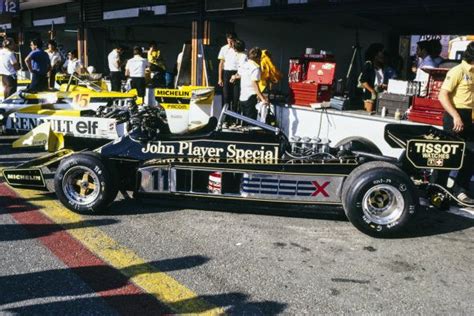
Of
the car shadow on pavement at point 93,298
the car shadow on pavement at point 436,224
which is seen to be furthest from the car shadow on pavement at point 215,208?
the car shadow on pavement at point 93,298

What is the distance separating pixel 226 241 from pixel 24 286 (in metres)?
1.62

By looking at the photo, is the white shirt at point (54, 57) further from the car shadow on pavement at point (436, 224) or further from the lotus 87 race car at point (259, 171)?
the car shadow on pavement at point (436, 224)

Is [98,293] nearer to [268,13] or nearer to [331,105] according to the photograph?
[331,105]

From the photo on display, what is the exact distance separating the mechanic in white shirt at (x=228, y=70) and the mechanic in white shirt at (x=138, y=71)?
222cm

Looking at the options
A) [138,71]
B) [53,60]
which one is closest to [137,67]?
[138,71]

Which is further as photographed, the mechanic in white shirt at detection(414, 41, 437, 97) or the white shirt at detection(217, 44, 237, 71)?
the white shirt at detection(217, 44, 237, 71)

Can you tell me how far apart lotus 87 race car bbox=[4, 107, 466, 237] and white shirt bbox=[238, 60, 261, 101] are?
8.47 ft

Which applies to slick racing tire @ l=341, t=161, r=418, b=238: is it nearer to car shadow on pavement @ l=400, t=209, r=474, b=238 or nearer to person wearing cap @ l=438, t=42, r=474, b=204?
car shadow on pavement @ l=400, t=209, r=474, b=238

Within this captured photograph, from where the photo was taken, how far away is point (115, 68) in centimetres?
1324

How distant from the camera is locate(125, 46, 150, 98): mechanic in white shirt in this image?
11070 millimetres

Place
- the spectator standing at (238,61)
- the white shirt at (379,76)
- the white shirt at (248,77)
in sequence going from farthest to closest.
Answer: the white shirt at (379,76), the spectator standing at (238,61), the white shirt at (248,77)

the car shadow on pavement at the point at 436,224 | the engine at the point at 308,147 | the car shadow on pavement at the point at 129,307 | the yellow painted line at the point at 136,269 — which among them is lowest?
the car shadow on pavement at the point at 129,307

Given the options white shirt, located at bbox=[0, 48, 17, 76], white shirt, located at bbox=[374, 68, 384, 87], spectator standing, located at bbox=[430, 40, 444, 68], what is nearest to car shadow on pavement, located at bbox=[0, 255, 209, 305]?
spectator standing, located at bbox=[430, 40, 444, 68]

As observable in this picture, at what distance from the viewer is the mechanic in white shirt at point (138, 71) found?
436 inches
